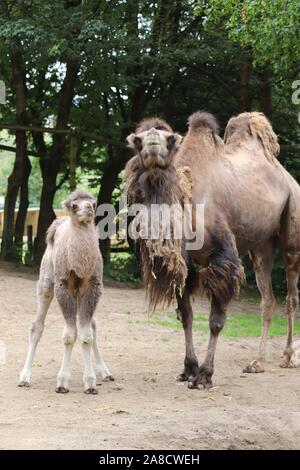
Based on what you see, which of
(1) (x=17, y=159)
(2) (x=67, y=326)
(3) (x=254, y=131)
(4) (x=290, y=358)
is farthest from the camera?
(1) (x=17, y=159)

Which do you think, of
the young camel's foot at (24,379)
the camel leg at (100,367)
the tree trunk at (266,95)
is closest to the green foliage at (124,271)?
the tree trunk at (266,95)

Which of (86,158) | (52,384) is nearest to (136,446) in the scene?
(52,384)

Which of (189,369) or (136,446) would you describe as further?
(189,369)

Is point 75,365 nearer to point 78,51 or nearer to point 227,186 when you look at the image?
point 227,186

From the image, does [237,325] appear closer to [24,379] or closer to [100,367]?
[100,367]

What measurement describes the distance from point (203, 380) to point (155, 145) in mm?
2050

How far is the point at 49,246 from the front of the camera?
7.29 meters

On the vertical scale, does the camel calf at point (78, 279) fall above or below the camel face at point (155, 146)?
below

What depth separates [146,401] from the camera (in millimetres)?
6566

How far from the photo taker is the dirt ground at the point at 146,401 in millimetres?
5414

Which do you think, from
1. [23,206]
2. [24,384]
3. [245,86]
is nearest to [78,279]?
[24,384]

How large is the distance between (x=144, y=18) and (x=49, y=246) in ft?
30.5

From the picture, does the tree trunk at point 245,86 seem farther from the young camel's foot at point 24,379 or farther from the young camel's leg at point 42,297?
the young camel's foot at point 24,379

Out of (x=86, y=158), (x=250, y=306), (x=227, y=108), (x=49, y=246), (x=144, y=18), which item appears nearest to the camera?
(x=49, y=246)
